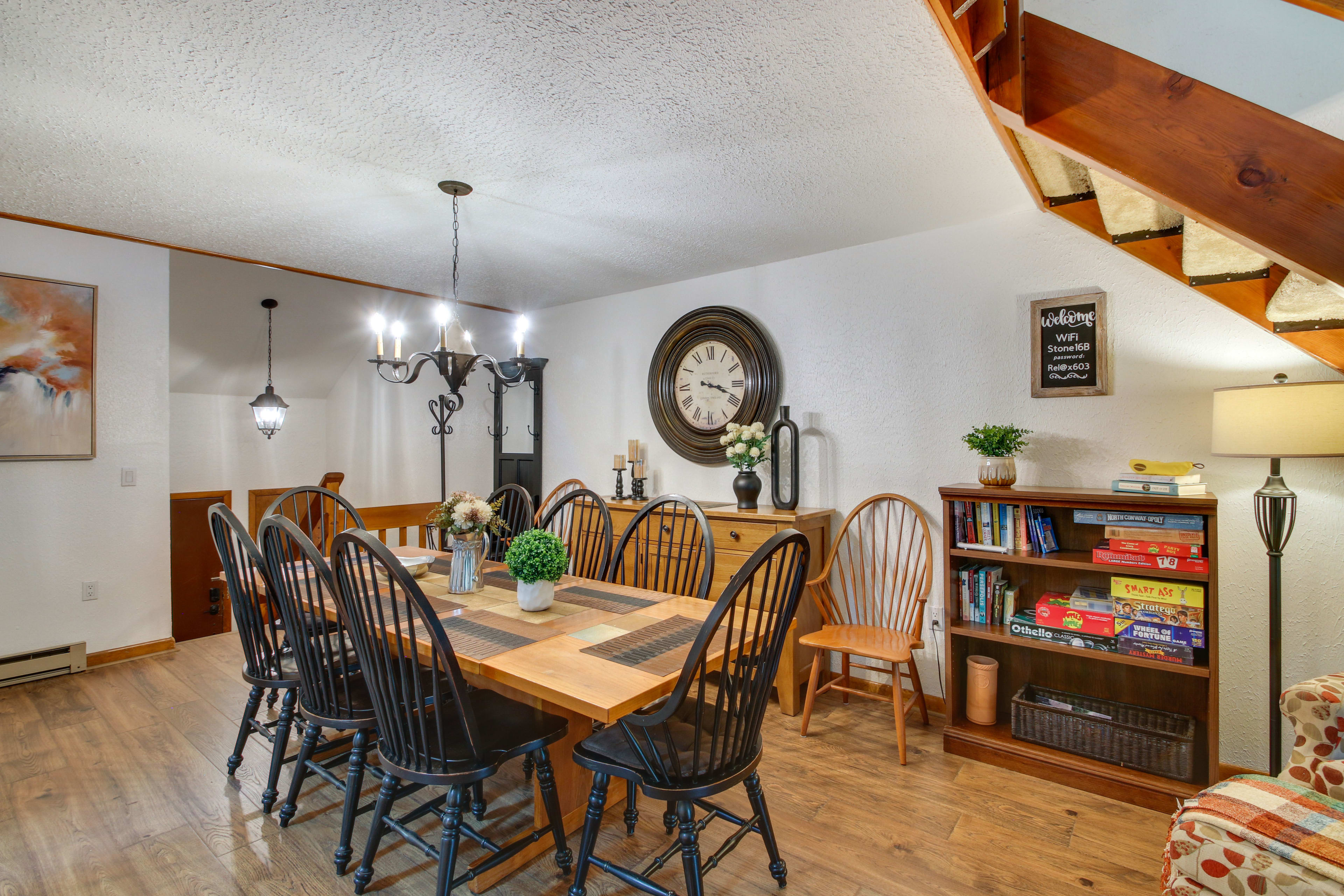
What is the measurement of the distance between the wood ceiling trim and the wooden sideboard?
2.78 m

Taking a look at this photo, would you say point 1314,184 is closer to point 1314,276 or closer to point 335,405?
point 1314,276

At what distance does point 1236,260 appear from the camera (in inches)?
78.5

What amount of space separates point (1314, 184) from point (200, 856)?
3.35 m

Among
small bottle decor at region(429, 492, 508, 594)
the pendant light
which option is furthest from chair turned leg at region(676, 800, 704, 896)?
the pendant light

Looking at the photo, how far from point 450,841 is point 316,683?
2.28 ft

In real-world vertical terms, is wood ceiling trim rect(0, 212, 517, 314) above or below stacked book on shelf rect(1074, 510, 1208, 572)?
above

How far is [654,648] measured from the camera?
69.9 inches

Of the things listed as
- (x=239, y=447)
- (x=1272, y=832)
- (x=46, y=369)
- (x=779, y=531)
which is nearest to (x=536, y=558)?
(x=779, y=531)

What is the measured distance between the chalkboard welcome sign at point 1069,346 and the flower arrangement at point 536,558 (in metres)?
2.23

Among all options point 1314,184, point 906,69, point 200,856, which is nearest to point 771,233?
point 906,69

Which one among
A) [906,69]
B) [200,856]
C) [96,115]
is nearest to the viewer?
[906,69]

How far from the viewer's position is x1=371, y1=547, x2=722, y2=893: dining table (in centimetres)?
151

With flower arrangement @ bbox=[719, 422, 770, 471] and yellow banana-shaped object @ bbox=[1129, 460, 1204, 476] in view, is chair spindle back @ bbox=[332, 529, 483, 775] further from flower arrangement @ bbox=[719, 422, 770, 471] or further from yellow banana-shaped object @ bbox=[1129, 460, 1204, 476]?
yellow banana-shaped object @ bbox=[1129, 460, 1204, 476]

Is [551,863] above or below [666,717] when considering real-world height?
below
